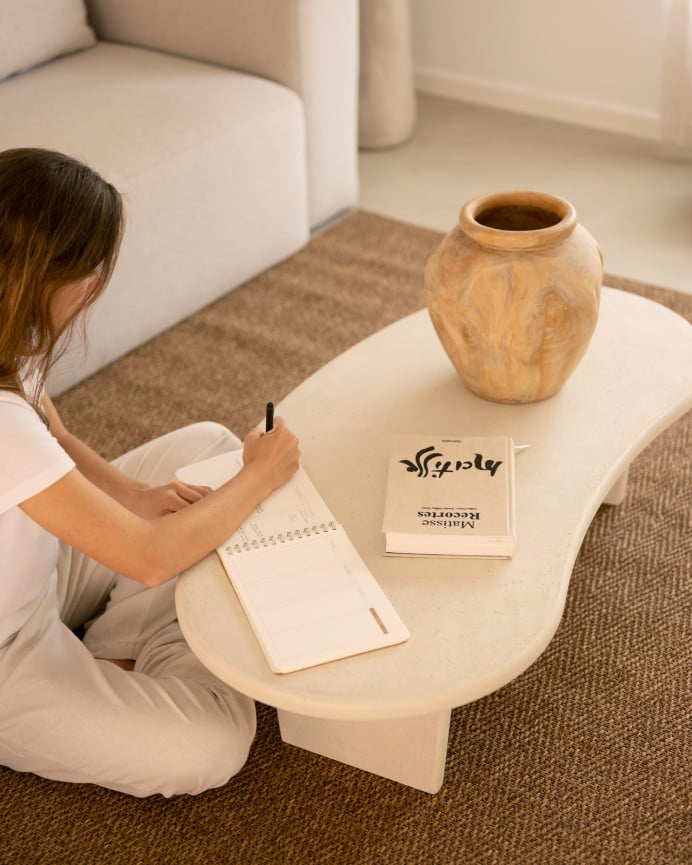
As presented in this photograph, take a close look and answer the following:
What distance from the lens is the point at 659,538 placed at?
1.71m

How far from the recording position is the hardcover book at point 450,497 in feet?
3.88

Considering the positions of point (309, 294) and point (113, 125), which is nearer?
point (113, 125)

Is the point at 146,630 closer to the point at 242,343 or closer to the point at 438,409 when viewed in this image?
the point at 438,409

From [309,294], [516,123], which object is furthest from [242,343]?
[516,123]

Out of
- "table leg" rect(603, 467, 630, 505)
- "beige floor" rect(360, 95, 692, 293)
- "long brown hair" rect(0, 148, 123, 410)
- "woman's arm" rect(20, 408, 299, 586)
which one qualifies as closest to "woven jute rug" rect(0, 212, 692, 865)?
"table leg" rect(603, 467, 630, 505)

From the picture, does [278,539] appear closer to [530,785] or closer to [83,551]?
[83,551]

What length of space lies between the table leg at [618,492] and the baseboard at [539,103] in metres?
1.72

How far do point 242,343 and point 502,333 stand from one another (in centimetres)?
102

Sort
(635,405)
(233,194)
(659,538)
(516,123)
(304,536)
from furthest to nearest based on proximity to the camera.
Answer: (516,123)
(233,194)
(659,538)
(635,405)
(304,536)

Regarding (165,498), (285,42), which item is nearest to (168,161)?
(285,42)

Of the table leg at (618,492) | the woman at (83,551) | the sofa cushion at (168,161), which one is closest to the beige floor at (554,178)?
the sofa cushion at (168,161)

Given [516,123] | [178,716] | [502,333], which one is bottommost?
[516,123]

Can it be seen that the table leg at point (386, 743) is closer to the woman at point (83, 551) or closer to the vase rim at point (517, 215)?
the woman at point (83, 551)

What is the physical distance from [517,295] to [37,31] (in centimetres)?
158
